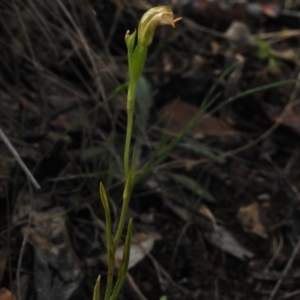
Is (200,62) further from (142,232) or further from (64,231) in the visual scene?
(64,231)

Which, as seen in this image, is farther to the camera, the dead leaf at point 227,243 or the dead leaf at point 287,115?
the dead leaf at point 287,115

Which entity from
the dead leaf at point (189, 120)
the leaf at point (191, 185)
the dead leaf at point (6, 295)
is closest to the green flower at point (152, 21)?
the dead leaf at point (6, 295)

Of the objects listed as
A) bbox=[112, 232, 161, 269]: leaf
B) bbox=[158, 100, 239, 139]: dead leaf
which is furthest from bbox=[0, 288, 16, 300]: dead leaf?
bbox=[158, 100, 239, 139]: dead leaf

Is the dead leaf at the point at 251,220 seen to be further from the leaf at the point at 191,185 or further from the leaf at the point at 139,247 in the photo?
the leaf at the point at 139,247

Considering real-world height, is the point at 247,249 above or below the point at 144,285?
below

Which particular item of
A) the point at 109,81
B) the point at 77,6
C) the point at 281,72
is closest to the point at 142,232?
the point at 109,81
